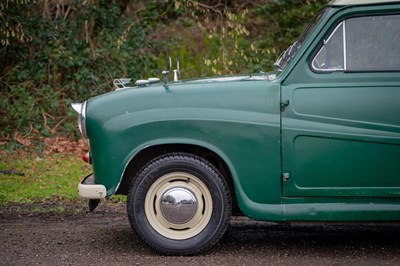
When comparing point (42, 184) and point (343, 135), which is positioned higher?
point (343, 135)

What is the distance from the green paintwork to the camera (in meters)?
5.73

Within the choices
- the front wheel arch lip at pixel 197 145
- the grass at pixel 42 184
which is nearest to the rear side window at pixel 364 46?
the front wheel arch lip at pixel 197 145

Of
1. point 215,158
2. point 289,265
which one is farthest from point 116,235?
point 289,265

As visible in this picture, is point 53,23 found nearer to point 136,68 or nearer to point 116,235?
point 136,68

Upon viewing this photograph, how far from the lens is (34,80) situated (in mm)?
12289

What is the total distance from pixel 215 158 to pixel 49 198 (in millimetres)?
2638

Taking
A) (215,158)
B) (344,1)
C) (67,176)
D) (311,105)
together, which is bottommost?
(67,176)

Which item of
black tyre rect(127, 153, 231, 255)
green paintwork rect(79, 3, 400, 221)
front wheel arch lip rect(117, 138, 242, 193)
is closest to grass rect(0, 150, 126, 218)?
black tyre rect(127, 153, 231, 255)

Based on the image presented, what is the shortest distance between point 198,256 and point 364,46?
1961mm

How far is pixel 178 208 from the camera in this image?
585cm

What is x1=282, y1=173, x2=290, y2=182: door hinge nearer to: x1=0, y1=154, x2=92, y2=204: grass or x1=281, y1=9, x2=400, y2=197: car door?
x1=281, y1=9, x2=400, y2=197: car door

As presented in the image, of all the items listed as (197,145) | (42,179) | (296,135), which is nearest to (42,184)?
(42,179)

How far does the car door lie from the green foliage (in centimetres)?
586

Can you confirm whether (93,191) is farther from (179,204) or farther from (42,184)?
(42,184)
